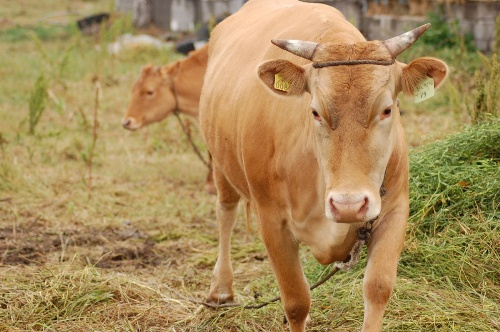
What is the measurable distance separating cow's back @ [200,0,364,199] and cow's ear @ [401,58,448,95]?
37 centimetres

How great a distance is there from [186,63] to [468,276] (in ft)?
18.3

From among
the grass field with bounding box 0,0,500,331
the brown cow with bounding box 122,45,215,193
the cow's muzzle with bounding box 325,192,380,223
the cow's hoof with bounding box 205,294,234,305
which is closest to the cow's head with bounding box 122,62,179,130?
the brown cow with bounding box 122,45,215,193

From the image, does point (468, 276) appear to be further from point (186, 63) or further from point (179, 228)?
point (186, 63)

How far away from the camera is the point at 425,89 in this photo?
3.58 meters

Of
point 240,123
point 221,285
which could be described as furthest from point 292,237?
point 221,285

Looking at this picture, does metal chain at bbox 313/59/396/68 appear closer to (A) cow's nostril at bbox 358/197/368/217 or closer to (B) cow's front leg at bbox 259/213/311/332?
(A) cow's nostril at bbox 358/197/368/217

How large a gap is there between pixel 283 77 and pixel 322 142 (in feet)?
1.15

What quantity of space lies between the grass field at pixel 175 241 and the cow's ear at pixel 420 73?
4.04 ft

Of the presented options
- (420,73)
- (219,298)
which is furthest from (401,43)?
(219,298)

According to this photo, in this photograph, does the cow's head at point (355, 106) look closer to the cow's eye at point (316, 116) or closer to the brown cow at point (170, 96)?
the cow's eye at point (316, 116)

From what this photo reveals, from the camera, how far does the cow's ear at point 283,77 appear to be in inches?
142

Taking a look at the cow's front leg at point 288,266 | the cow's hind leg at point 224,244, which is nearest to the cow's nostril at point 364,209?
the cow's front leg at point 288,266

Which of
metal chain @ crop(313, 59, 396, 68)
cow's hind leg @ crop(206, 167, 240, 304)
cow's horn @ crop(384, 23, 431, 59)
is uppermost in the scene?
cow's horn @ crop(384, 23, 431, 59)

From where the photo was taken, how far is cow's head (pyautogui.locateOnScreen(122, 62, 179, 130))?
959 centimetres
